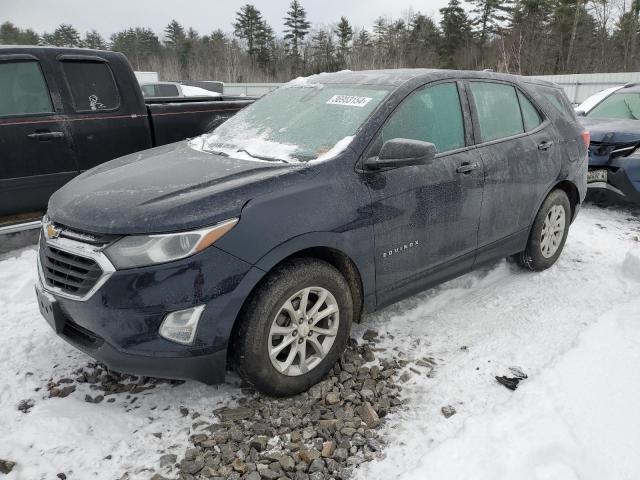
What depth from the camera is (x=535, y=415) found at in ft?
8.11

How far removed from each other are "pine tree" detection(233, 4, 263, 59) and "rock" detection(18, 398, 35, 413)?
57.4 metres

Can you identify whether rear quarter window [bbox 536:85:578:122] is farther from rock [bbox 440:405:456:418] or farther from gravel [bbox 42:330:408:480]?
rock [bbox 440:405:456:418]

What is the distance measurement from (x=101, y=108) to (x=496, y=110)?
155 inches

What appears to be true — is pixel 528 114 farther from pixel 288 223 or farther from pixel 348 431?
pixel 348 431

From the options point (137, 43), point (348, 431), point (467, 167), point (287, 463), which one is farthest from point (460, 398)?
point (137, 43)

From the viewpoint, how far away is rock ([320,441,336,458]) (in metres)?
2.31

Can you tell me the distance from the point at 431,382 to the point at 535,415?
581mm

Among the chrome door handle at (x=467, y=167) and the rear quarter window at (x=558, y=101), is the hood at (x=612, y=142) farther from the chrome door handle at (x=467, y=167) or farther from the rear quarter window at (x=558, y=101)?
the chrome door handle at (x=467, y=167)

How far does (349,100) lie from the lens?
317cm

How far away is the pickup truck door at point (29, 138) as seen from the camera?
179 inches

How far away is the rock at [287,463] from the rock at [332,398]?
45cm

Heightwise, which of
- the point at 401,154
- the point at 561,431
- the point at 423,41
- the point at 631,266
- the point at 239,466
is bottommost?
the point at 239,466

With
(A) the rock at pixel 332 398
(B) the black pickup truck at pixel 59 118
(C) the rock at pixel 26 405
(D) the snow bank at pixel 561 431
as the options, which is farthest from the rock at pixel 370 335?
(B) the black pickup truck at pixel 59 118

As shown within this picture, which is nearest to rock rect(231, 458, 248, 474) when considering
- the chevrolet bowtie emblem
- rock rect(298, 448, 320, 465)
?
rock rect(298, 448, 320, 465)
